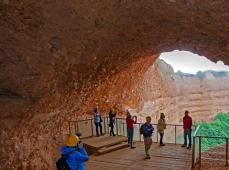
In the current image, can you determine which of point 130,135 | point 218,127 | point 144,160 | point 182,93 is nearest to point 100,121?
point 130,135

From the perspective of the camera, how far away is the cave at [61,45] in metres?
5.90

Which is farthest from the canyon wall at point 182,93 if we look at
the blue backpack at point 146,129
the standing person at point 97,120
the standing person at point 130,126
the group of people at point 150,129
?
the blue backpack at point 146,129

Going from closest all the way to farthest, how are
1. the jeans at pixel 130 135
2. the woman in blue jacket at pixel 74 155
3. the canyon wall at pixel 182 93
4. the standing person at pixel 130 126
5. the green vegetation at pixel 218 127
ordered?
the woman in blue jacket at pixel 74 155 → the standing person at pixel 130 126 → the jeans at pixel 130 135 → the canyon wall at pixel 182 93 → the green vegetation at pixel 218 127

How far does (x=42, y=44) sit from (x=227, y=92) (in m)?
28.8

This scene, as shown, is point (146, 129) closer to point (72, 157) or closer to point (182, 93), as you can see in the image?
point (72, 157)

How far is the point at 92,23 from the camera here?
21.5ft

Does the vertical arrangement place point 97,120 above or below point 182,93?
below

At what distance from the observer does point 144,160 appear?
9.02 meters

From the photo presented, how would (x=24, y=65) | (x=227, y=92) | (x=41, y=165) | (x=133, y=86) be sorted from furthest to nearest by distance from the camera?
(x=227, y=92)
(x=133, y=86)
(x=41, y=165)
(x=24, y=65)

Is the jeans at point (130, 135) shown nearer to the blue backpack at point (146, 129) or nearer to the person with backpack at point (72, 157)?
the blue backpack at point (146, 129)

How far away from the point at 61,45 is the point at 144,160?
468cm

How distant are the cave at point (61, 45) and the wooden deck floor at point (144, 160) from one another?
62.9 inches

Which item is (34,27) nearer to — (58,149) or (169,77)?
(58,149)

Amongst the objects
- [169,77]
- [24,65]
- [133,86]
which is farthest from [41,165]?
[169,77]
